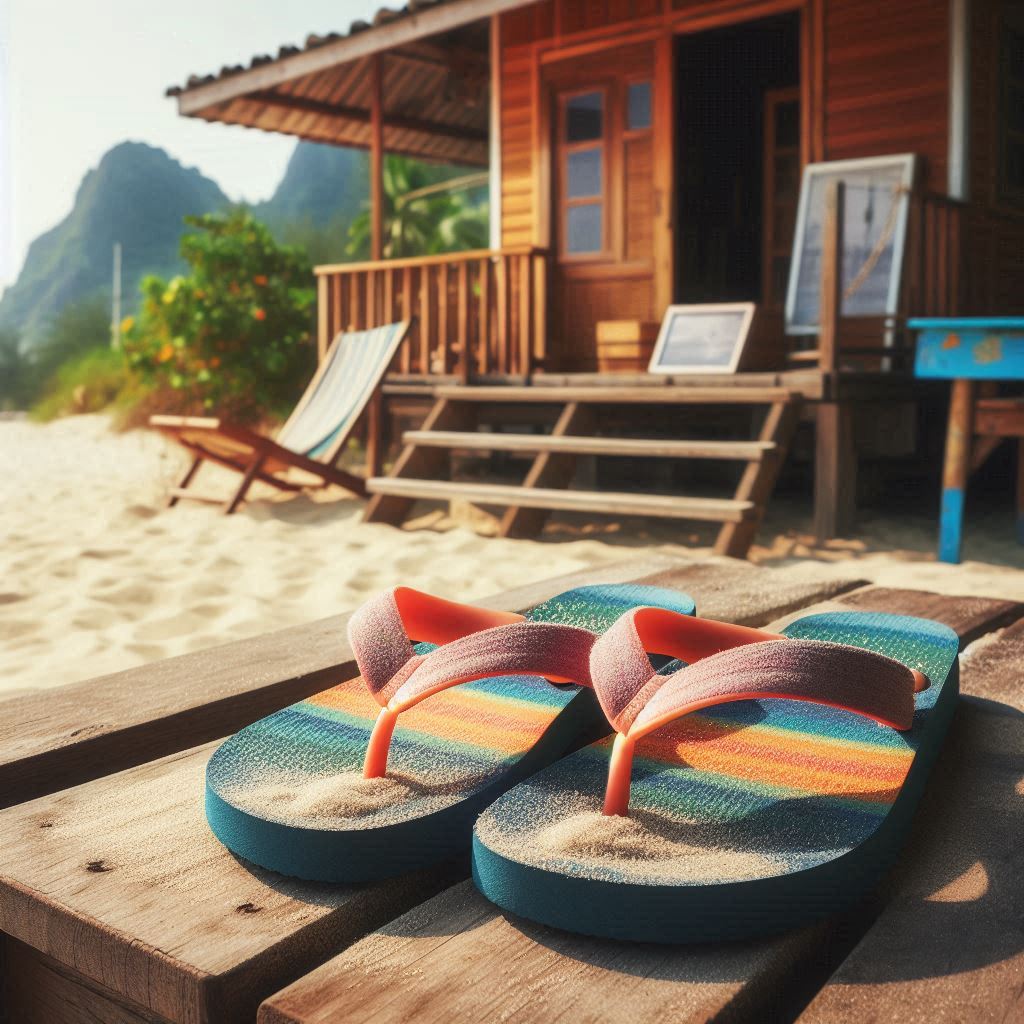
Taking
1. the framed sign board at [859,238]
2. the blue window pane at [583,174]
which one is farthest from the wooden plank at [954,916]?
the blue window pane at [583,174]

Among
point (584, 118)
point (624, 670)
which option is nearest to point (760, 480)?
point (624, 670)

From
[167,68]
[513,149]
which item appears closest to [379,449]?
[513,149]

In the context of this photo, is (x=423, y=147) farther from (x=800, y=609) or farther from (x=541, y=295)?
(x=800, y=609)

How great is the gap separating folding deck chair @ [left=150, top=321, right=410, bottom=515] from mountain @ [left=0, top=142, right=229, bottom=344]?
62.4 meters

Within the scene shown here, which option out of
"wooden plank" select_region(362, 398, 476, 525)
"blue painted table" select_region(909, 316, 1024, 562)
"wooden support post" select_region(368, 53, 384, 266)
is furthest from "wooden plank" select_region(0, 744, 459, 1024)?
"wooden support post" select_region(368, 53, 384, 266)

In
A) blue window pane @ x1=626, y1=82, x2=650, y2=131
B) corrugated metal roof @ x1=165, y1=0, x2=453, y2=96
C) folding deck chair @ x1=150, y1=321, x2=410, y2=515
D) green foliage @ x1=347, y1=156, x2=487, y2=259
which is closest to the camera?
folding deck chair @ x1=150, y1=321, x2=410, y2=515

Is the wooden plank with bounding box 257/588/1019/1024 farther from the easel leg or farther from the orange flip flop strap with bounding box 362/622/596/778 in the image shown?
the easel leg

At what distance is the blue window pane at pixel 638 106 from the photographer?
8.41 m

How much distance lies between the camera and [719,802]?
751mm

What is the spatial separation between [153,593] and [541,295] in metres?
4.05

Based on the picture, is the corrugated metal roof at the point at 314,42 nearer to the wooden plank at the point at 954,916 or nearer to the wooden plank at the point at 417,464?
the wooden plank at the point at 417,464

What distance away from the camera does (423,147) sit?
1198cm

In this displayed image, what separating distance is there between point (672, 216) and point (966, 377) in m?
3.86

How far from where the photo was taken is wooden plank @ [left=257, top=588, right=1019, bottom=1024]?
0.55m
